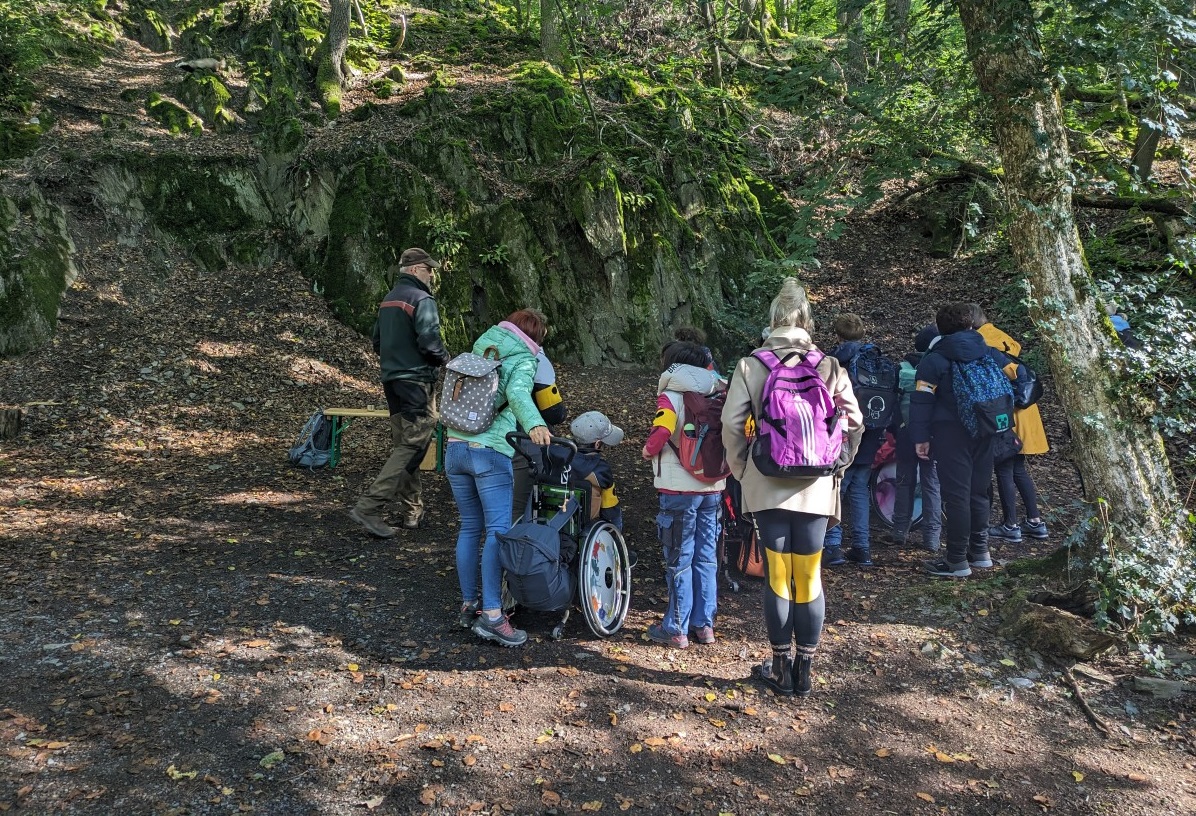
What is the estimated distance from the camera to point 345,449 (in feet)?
28.4

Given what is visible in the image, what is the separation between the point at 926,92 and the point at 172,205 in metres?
10.3

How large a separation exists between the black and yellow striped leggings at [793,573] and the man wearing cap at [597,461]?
1.07m

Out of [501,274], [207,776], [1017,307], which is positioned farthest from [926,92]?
[207,776]

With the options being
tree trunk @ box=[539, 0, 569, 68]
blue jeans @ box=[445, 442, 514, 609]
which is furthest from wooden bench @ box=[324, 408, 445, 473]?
tree trunk @ box=[539, 0, 569, 68]

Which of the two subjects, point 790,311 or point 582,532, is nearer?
point 790,311

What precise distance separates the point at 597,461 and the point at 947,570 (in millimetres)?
3020

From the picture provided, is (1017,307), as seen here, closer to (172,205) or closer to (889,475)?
(889,475)

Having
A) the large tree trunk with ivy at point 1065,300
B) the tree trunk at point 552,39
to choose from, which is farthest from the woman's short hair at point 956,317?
the tree trunk at point 552,39

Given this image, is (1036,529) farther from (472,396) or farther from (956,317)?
(472,396)

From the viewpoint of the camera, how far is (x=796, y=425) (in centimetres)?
404

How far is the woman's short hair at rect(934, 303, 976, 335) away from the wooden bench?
4.28m

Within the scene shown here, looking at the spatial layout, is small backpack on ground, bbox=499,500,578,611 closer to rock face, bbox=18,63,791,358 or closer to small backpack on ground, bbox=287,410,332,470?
small backpack on ground, bbox=287,410,332,470

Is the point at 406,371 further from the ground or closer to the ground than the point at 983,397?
further from the ground

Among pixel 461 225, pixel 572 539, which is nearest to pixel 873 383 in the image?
pixel 572 539
